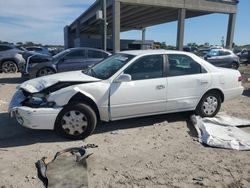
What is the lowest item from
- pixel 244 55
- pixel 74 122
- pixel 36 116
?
pixel 244 55

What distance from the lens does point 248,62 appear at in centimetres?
2350

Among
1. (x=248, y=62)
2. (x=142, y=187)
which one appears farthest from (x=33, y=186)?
(x=248, y=62)

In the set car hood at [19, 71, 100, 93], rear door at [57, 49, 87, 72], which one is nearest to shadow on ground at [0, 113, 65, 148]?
car hood at [19, 71, 100, 93]

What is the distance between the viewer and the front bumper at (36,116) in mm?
4750

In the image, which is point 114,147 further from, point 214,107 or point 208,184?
point 214,107

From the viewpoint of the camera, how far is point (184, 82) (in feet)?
19.6

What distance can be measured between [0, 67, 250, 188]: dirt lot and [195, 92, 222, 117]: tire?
Result: 1.52 feet

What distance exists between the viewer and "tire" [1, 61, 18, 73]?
1528 cm

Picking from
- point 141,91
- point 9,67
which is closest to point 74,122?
point 141,91

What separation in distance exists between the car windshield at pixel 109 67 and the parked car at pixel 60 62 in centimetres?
546

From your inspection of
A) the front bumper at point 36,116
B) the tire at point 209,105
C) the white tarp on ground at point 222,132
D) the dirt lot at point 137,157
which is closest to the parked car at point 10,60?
the dirt lot at point 137,157

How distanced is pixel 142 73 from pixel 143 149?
158 cm

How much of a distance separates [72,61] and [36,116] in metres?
6.95

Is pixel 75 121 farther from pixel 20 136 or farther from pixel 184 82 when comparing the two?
pixel 184 82
